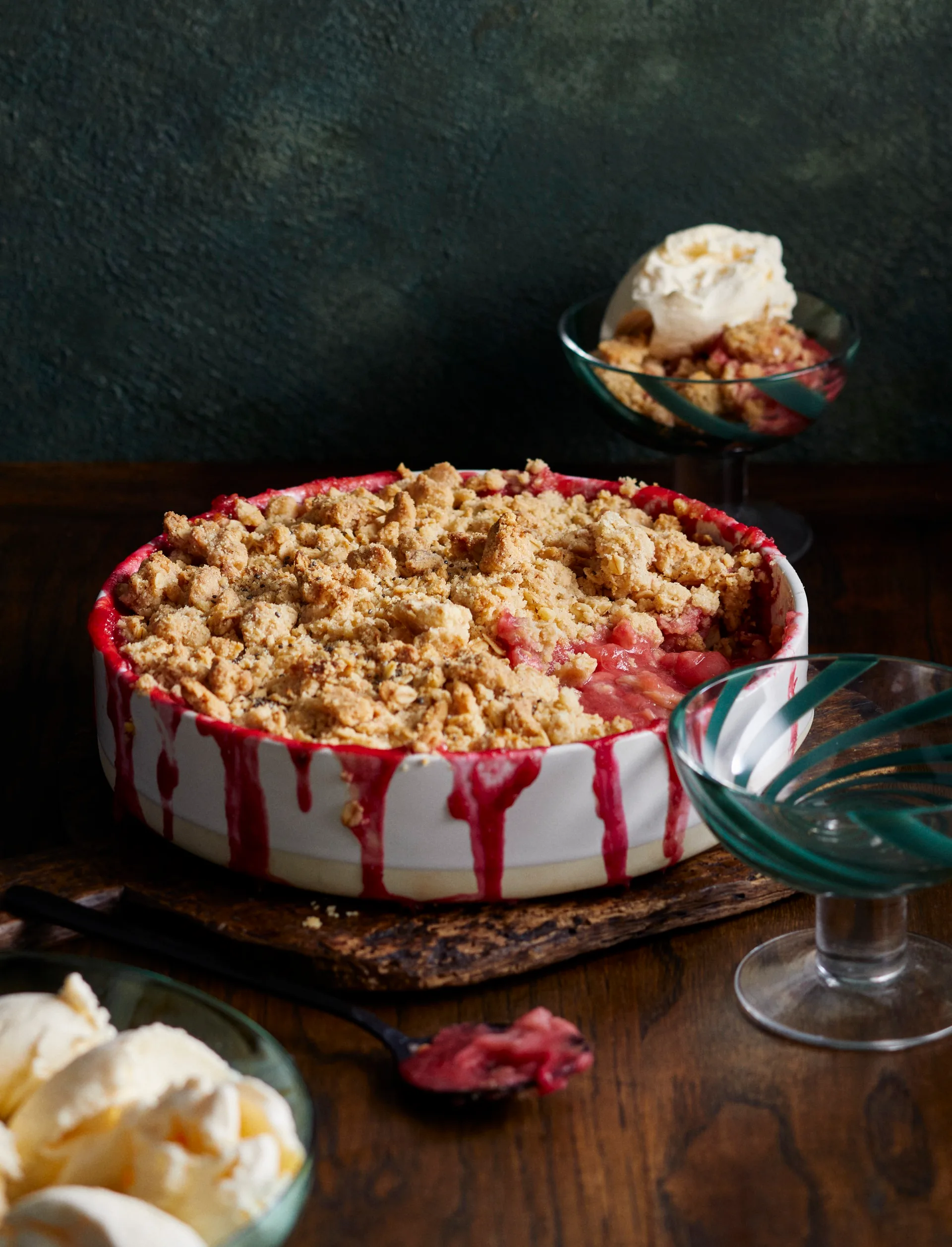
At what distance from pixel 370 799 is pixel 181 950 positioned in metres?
0.14

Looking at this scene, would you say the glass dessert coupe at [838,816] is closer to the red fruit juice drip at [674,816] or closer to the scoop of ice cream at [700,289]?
the red fruit juice drip at [674,816]

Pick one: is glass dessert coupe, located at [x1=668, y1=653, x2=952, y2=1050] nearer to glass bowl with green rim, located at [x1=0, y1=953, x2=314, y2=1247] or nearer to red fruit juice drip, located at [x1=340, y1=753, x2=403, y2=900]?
red fruit juice drip, located at [x1=340, y1=753, x2=403, y2=900]

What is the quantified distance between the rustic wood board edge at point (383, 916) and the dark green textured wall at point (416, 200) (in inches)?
35.2

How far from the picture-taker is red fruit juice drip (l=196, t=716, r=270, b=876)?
91 cm

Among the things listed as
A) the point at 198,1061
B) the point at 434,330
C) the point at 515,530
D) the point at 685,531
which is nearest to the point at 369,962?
the point at 198,1061

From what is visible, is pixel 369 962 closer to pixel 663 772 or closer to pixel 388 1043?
pixel 388 1043

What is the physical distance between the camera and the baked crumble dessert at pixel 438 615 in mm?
951

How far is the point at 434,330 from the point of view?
1.77m

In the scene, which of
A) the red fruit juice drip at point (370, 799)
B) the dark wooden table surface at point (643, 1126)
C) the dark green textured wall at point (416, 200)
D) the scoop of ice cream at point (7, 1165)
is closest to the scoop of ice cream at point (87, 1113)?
the scoop of ice cream at point (7, 1165)

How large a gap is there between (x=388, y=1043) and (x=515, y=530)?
16.5 inches

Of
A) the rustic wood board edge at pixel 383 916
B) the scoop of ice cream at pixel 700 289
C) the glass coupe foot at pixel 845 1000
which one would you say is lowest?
the glass coupe foot at pixel 845 1000

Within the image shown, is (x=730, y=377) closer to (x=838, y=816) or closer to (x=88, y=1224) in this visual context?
(x=838, y=816)

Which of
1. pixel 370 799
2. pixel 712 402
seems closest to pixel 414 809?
pixel 370 799

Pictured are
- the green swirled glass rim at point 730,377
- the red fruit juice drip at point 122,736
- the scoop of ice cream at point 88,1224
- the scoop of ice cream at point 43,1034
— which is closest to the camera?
the scoop of ice cream at point 88,1224
